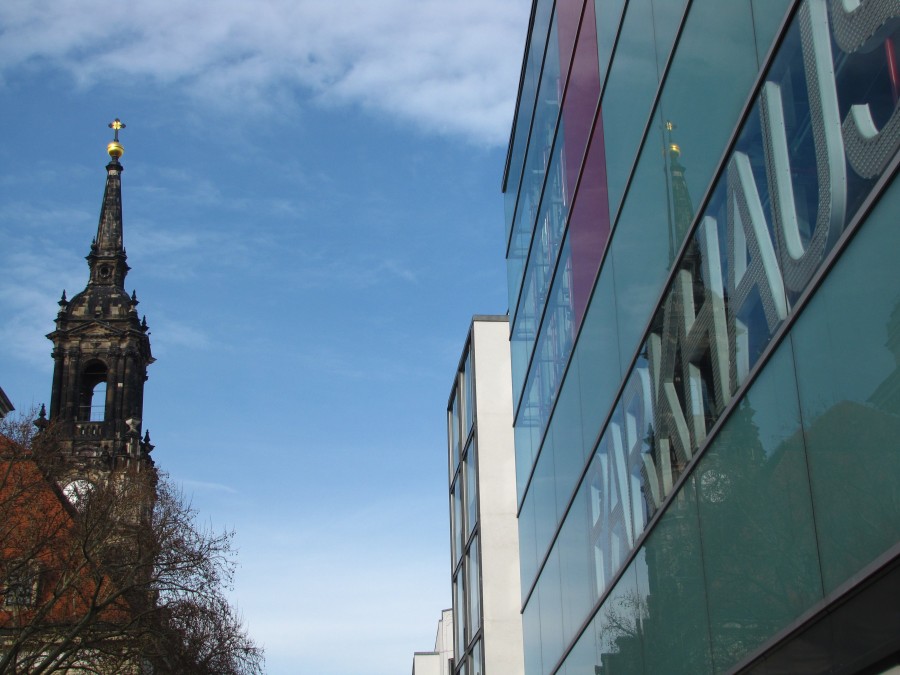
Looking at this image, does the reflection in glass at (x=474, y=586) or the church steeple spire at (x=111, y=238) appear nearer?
the reflection in glass at (x=474, y=586)

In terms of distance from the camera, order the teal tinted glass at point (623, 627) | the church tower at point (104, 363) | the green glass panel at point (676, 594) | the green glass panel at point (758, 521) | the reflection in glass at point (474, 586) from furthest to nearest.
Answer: the church tower at point (104, 363)
the reflection in glass at point (474, 586)
the teal tinted glass at point (623, 627)
the green glass panel at point (676, 594)
the green glass panel at point (758, 521)

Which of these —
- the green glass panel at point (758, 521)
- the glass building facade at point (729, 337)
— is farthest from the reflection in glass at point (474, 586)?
the green glass panel at point (758, 521)

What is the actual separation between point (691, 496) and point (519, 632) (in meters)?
22.5

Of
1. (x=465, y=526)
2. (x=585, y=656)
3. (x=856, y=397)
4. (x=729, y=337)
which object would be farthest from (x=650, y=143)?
(x=465, y=526)

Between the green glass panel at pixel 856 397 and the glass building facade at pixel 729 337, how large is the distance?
2cm

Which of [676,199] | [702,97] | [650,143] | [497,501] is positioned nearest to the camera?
[702,97]

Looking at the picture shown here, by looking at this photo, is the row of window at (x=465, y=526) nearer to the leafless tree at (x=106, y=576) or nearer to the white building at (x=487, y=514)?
the white building at (x=487, y=514)

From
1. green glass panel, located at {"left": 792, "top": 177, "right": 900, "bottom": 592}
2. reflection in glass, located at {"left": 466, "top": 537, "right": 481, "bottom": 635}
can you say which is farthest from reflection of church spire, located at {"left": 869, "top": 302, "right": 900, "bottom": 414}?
reflection in glass, located at {"left": 466, "top": 537, "right": 481, "bottom": 635}

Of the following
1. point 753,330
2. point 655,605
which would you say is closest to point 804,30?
point 753,330

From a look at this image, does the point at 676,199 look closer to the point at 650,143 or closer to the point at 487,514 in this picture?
the point at 650,143

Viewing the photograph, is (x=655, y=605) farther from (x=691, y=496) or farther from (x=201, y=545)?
(x=201, y=545)

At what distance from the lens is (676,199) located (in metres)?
12.9

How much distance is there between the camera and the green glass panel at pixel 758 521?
935cm

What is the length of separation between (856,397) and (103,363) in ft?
281
